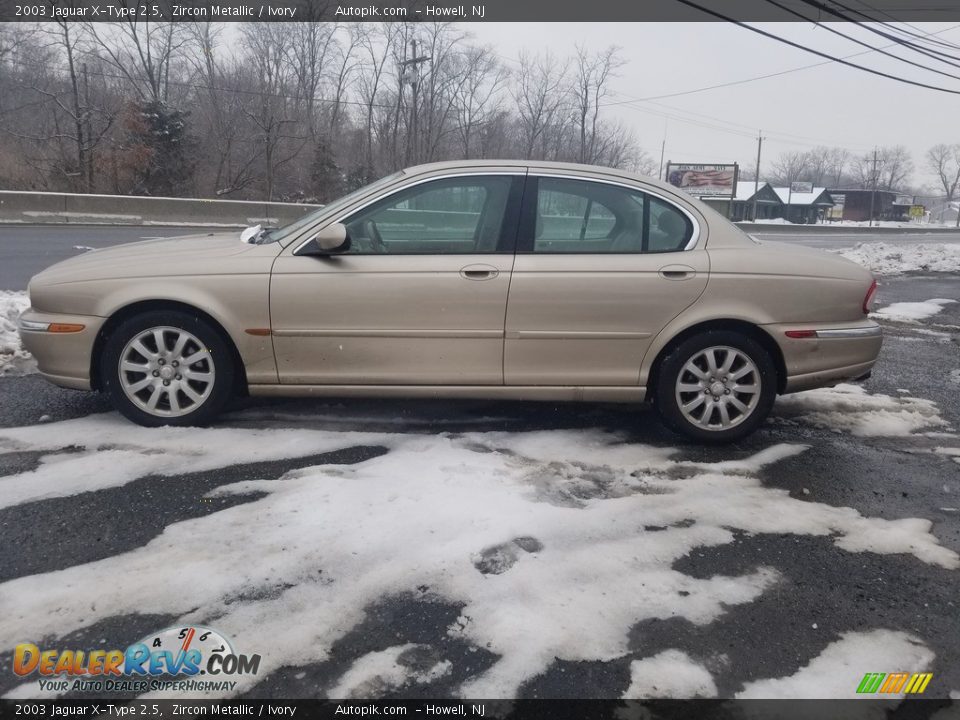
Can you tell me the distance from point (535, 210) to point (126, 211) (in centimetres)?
1968

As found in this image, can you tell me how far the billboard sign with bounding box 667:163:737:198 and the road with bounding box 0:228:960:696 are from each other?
40348 millimetres

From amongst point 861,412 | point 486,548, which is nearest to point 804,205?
point 861,412

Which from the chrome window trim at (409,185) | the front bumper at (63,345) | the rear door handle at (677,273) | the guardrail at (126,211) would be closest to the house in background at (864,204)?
the guardrail at (126,211)

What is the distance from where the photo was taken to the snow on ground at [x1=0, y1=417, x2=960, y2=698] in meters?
2.32

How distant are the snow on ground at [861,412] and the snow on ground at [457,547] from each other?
41.6 inches

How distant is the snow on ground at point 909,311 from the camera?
28.7 feet

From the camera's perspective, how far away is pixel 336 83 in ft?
123

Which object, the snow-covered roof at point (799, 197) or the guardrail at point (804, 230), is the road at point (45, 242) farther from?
the snow-covered roof at point (799, 197)

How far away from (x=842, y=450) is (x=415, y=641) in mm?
3063

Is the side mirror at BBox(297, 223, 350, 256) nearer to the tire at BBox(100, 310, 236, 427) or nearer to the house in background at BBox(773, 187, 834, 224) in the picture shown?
the tire at BBox(100, 310, 236, 427)

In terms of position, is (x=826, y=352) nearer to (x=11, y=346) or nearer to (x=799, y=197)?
(x=11, y=346)

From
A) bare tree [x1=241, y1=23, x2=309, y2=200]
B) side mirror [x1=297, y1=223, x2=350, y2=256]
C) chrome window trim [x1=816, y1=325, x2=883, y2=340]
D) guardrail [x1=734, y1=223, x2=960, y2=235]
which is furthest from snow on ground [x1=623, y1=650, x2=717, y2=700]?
guardrail [x1=734, y1=223, x2=960, y2=235]

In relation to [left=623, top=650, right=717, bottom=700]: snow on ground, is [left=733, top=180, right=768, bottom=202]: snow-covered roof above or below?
above

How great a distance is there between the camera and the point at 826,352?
4.12 m
